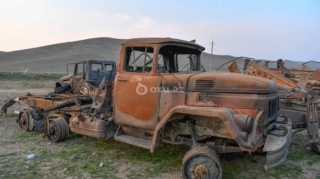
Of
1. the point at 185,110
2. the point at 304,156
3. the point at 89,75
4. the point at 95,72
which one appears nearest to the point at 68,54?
the point at 95,72

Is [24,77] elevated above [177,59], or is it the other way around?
[177,59]

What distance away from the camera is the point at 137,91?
17.1 ft

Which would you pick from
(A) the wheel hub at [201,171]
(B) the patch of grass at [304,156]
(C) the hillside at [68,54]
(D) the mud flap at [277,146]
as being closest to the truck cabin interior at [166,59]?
(A) the wheel hub at [201,171]

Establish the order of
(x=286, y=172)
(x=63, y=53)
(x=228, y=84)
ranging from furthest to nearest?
1. (x=63, y=53)
2. (x=286, y=172)
3. (x=228, y=84)

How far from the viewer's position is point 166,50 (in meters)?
5.44

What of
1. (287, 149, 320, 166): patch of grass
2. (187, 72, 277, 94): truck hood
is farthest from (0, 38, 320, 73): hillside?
(187, 72, 277, 94): truck hood

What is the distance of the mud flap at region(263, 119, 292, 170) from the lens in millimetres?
4086

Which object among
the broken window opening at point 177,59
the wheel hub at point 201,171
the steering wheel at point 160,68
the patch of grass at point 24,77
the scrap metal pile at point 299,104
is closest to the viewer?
the wheel hub at point 201,171

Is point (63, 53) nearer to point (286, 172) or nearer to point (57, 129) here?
Result: point (57, 129)

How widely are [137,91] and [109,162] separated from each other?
4.69ft

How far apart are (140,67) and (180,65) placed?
35.7 inches

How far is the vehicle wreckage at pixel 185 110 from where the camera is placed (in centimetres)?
425

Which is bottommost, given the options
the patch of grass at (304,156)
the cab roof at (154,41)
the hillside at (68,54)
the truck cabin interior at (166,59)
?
the patch of grass at (304,156)

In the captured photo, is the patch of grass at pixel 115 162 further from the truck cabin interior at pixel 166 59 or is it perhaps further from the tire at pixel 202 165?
the truck cabin interior at pixel 166 59
